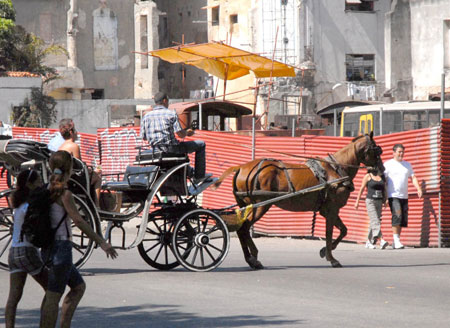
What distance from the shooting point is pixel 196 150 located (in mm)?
13289

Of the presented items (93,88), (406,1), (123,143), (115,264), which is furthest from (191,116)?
(93,88)

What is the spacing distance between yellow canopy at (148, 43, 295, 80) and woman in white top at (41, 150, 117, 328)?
19.5 meters

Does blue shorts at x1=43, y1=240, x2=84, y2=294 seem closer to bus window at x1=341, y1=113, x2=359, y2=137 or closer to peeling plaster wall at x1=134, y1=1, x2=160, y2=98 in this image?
bus window at x1=341, y1=113, x2=359, y2=137

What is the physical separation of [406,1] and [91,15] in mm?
28055

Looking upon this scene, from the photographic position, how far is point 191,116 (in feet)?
112

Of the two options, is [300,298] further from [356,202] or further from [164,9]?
[164,9]

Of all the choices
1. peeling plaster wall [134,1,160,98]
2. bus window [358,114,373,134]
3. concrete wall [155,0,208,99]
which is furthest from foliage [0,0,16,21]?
bus window [358,114,373,134]

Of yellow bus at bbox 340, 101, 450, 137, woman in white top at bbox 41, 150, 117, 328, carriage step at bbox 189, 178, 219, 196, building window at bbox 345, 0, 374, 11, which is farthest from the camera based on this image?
building window at bbox 345, 0, 374, 11

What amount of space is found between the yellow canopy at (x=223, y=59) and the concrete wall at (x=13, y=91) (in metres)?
19.1

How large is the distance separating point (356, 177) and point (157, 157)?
650 centimetres

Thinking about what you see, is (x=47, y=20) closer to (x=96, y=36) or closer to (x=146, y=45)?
(x=96, y=36)

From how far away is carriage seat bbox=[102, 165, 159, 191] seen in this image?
42.2ft

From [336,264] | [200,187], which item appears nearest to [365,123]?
[336,264]

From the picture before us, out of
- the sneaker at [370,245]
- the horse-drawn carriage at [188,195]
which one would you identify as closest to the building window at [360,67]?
the sneaker at [370,245]
